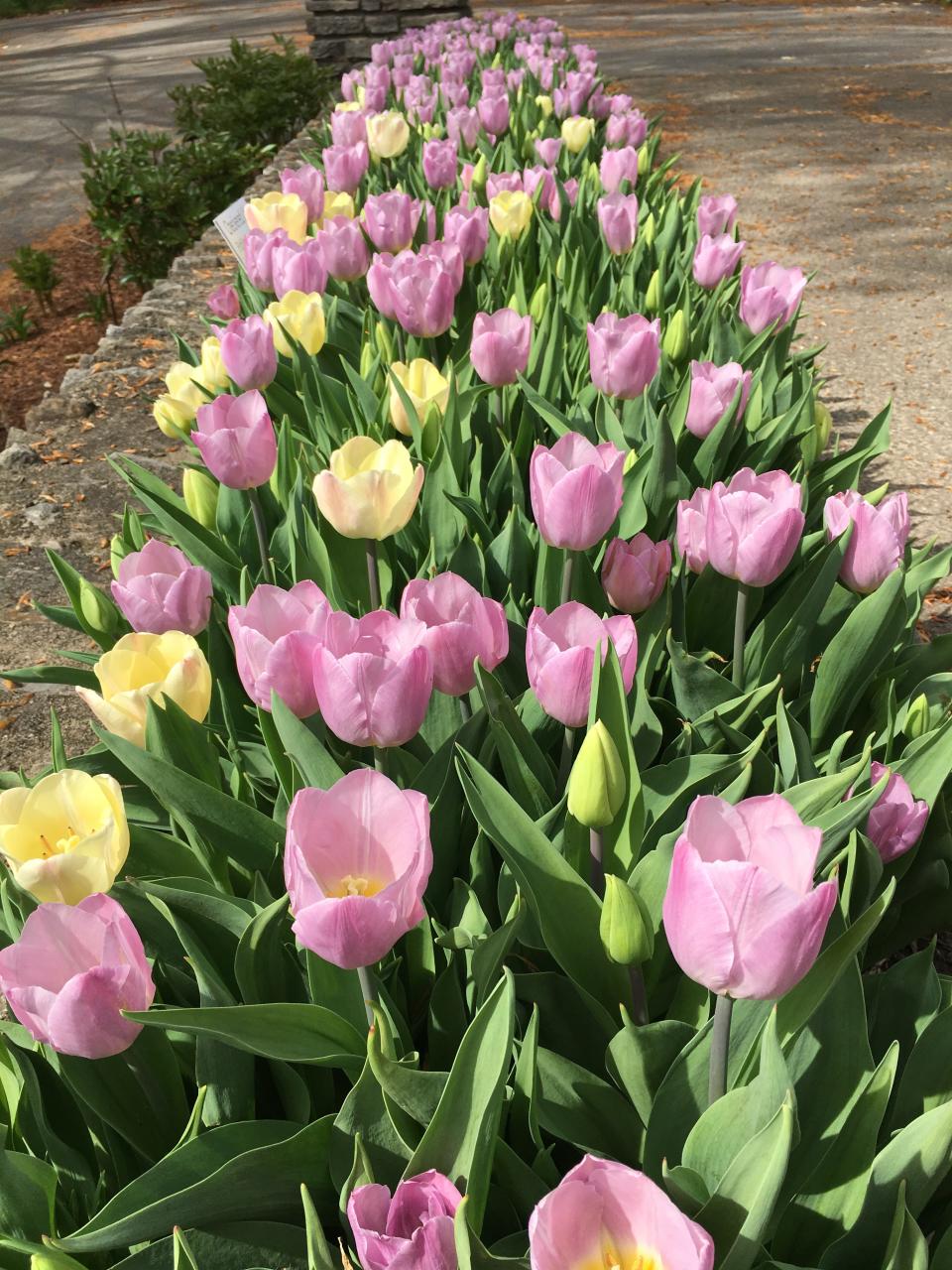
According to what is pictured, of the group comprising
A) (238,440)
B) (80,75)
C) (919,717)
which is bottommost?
(919,717)

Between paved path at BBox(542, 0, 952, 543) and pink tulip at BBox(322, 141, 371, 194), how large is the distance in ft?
6.35

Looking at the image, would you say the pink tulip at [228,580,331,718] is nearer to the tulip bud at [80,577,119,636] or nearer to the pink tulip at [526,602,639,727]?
the pink tulip at [526,602,639,727]

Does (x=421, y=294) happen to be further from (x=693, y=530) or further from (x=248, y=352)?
(x=693, y=530)

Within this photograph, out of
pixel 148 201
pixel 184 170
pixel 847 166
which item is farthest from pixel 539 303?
pixel 847 166

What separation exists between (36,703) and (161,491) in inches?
29.4

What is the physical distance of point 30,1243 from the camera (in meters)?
0.81

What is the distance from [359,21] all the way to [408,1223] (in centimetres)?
957

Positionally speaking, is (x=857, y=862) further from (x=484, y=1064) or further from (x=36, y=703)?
(x=36, y=703)

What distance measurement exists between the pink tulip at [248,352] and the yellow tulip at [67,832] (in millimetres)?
1038

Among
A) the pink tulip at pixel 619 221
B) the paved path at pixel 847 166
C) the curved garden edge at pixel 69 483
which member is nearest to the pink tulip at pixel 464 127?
the curved garden edge at pixel 69 483

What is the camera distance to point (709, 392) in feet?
5.91

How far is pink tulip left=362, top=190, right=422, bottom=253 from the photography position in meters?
2.64

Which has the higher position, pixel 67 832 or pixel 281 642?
pixel 281 642

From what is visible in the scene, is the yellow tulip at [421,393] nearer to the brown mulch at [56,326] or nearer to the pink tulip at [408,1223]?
the pink tulip at [408,1223]
